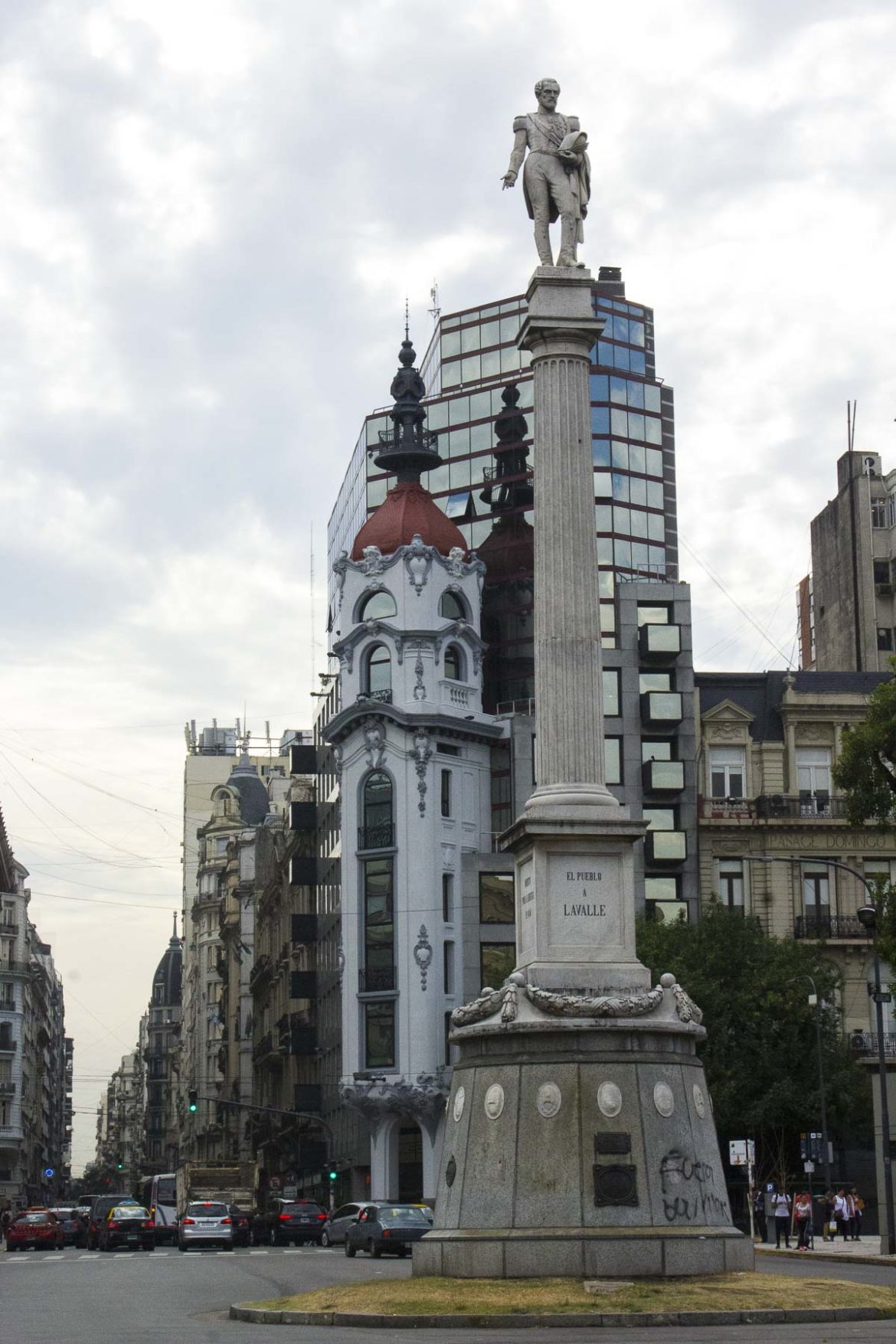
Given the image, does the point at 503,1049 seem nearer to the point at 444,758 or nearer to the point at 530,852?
the point at 530,852

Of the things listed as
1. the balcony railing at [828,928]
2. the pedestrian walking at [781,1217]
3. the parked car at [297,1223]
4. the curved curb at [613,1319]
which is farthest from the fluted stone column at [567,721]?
the balcony railing at [828,928]

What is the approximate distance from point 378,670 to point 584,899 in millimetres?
49898

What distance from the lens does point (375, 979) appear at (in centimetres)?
7694

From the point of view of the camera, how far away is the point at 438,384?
335ft

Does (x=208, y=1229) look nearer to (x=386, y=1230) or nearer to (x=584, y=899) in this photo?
(x=386, y=1230)

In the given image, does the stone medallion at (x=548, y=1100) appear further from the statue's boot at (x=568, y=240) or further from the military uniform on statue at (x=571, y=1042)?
the statue's boot at (x=568, y=240)

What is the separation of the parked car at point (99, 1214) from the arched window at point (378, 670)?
21.2 meters

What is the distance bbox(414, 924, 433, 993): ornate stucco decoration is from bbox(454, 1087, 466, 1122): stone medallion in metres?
46.7

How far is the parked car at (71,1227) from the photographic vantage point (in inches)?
3039

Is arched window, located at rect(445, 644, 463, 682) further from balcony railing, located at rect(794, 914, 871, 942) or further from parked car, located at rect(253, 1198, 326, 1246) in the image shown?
parked car, located at rect(253, 1198, 326, 1246)

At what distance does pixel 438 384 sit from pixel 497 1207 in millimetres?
78205

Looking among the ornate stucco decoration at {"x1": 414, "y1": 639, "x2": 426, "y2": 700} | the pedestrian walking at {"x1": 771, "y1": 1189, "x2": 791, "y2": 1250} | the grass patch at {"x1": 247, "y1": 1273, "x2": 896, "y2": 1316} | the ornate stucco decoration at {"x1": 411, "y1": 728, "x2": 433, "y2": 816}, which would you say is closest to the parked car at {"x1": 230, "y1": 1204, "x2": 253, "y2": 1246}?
the ornate stucco decoration at {"x1": 411, "y1": 728, "x2": 433, "y2": 816}

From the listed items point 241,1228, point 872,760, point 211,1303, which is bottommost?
point 241,1228

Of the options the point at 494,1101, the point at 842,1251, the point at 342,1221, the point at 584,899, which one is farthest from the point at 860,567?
the point at 494,1101
